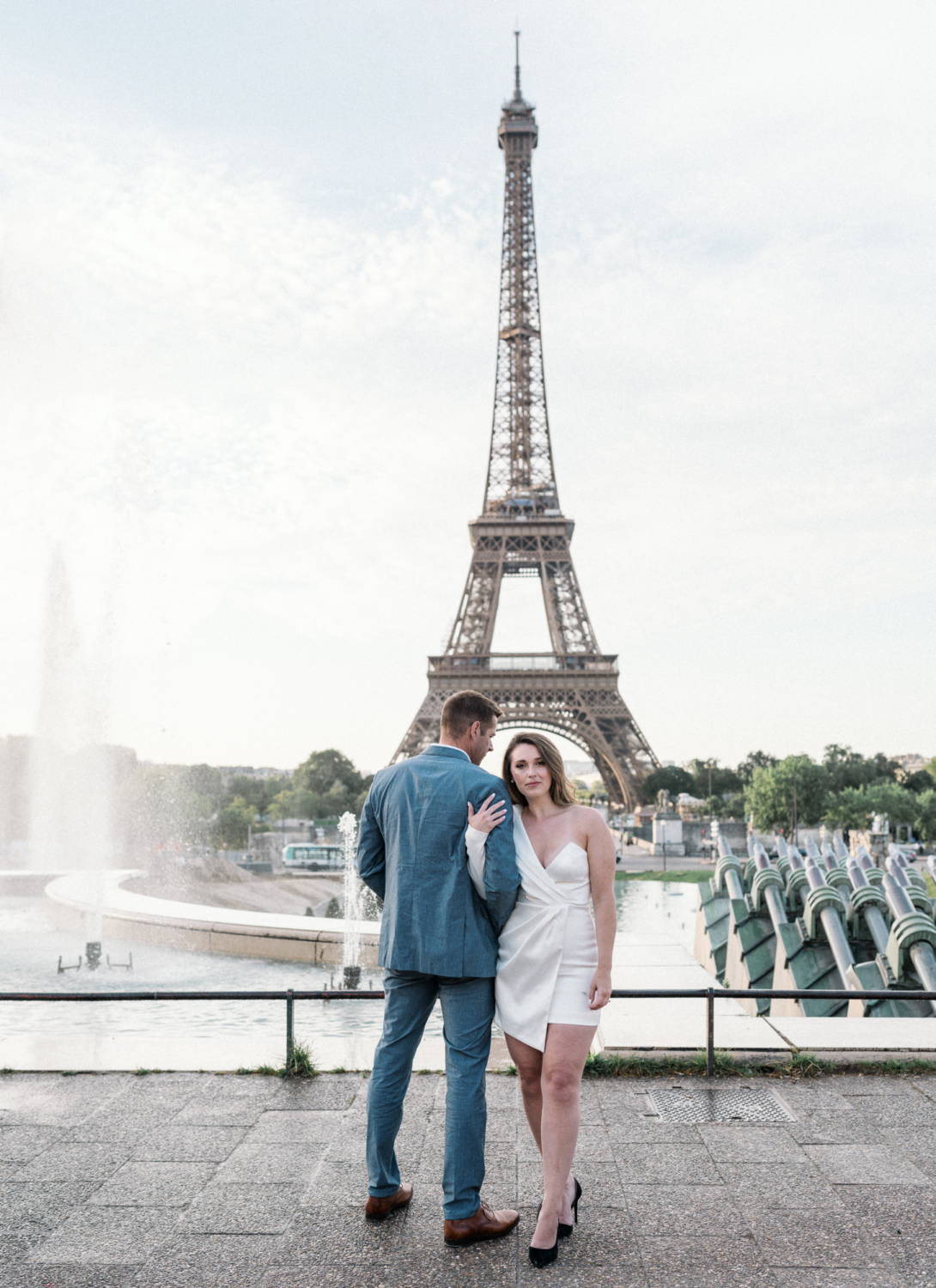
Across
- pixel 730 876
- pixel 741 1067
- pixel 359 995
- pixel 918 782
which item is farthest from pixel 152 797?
pixel 918 782

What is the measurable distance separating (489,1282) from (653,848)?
175 ft

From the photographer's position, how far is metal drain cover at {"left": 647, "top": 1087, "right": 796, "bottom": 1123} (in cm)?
446

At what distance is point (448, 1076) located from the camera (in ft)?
11.4

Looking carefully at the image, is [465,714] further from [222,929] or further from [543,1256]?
[222,929]

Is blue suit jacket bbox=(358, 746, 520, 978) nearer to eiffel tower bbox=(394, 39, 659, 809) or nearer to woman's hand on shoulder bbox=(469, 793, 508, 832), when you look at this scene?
woman's hand on shoulder bbox=(469, 793, 508, 832)

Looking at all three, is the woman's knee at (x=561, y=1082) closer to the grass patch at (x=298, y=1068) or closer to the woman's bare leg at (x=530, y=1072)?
the woman's bare leg at (x=530, y=1072)

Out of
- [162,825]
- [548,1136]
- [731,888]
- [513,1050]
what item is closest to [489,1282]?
[548,1136]

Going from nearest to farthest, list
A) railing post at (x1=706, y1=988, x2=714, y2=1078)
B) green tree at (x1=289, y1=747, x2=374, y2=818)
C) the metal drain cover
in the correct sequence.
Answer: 1. the metal drain cover
2. railing post at (x1=706, y1=988, x2=714, y2=1078)
3. green tree at (x1=289, y1=747, x2=374, y2=818)

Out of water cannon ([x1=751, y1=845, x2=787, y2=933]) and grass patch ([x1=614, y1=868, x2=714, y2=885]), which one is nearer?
water cannon ([x1=751, y1=845, x2=787, y2=933])

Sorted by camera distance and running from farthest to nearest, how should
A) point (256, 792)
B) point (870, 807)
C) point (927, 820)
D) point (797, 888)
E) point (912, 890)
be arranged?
point (256, 792), point (870, 807), point (927, 820), point (797, 888), point (912, 890)

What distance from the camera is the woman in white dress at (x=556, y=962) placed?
332 cm

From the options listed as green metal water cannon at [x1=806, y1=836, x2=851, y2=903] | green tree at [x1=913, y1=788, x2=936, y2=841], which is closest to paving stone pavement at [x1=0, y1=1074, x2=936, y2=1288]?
green metal water cannon at [x1=806, y1=836, x2=851, y2=903]

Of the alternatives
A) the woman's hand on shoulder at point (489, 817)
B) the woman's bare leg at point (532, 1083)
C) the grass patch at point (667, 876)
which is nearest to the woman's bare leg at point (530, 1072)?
the woman's bare leg at point (532, 1083)

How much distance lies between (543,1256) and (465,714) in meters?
1.85
